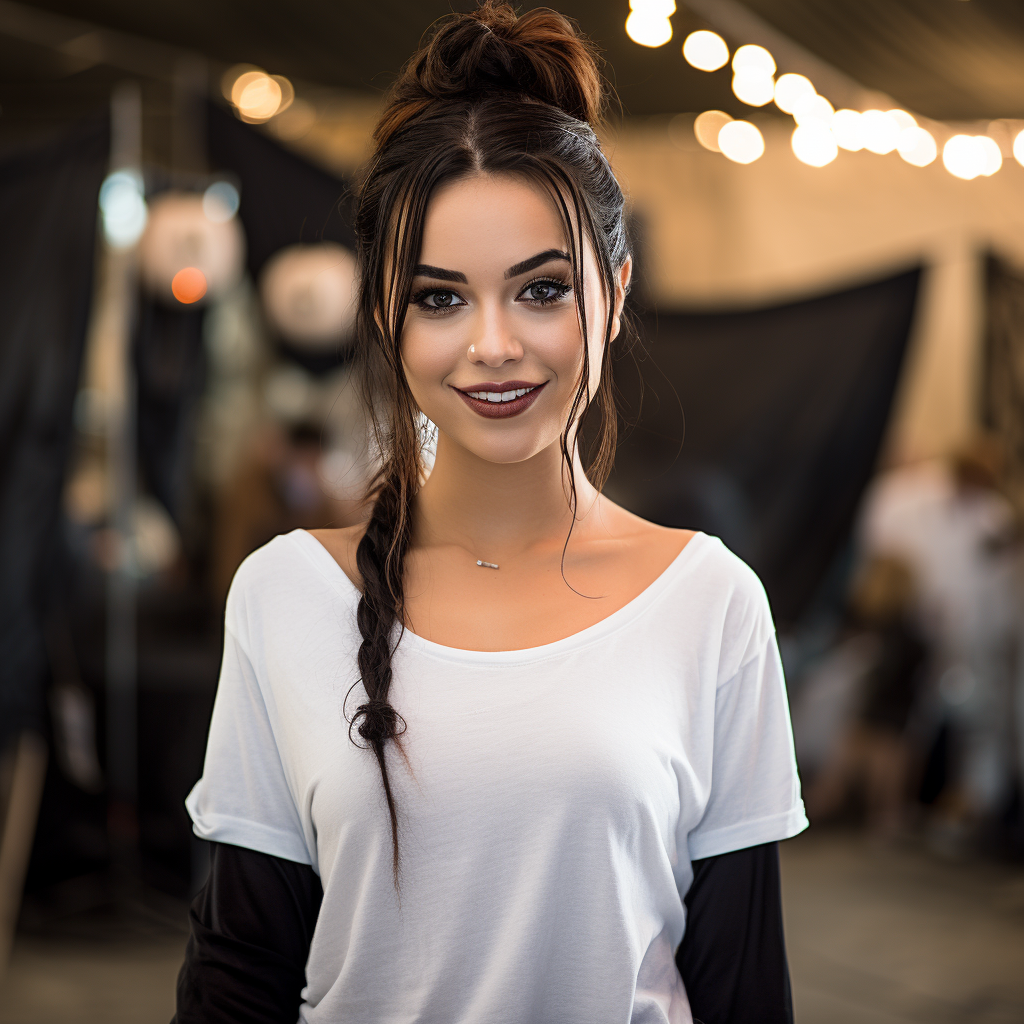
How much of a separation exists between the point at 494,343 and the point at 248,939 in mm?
605

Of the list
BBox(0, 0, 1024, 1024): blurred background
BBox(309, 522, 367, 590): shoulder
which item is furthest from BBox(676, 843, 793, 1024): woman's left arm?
BBox(0, 0, 1024, 1024): blurred background

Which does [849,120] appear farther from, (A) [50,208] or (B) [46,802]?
(B) [46,802]

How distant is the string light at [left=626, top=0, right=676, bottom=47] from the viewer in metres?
3.11

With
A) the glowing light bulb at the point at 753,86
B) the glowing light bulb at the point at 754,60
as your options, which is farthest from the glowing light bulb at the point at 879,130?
the glowing light bulb at the point at 754,60

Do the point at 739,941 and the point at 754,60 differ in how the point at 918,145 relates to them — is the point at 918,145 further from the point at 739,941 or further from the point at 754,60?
the point at 739,941

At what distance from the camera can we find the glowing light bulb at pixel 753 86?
3.77 metres

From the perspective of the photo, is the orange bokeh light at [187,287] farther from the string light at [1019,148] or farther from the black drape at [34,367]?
the string light at [1019,148]

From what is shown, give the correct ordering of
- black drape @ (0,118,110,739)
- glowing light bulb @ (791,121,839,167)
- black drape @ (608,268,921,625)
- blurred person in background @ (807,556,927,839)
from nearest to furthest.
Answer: black drape @ (0,118,110,739), black drape @ (608,268,921,625), blurred person in background @ (807,556,927,839), glowing light bulb @ (791,121,839,167)

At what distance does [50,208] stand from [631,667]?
2.13 m

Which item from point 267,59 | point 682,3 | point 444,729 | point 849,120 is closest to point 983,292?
point 849,120

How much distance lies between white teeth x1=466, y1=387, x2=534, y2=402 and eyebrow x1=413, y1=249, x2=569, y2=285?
100mm

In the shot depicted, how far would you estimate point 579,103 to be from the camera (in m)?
1.07

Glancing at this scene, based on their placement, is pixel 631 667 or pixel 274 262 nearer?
pixel 631 667

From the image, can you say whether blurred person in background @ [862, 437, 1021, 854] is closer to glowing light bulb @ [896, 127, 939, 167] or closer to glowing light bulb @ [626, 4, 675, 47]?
glowing light bulb @ [896, 127, 939, 167]
